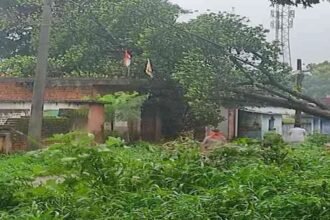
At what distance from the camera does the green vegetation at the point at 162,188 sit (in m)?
5.55

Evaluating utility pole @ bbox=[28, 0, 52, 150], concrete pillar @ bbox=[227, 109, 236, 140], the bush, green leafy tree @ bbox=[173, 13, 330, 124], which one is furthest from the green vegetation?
concrete pillar @ bbox=[227, 109, 236, 140]

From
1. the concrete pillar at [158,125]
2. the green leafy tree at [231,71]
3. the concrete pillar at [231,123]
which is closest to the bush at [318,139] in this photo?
the green leafy tree at [231,71]

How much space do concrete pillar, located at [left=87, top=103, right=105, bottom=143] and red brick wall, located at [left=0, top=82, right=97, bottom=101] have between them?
233 cm

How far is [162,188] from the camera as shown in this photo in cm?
671

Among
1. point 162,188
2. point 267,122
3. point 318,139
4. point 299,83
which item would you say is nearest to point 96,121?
point 318,139

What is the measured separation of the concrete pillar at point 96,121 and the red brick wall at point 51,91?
2.33 metres

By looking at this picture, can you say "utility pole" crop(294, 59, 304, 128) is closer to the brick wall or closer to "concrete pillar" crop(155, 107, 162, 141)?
"concrete pillar" crop(155, 107, 162, 141)

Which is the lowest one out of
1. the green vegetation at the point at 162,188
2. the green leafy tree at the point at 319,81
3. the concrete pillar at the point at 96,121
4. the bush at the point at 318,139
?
the green vegetation at the point at 162,188

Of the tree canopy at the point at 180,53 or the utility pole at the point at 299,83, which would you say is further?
the utility pole at the point at 299,83

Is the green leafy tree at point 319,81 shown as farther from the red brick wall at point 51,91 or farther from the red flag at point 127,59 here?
the red brick wall at point 51,91

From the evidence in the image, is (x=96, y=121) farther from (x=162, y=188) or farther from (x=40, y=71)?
(x=162, y=188)

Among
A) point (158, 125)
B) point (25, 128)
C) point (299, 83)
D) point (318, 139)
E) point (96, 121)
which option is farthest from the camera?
point (299, 83)

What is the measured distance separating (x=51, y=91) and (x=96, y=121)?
11.2ft

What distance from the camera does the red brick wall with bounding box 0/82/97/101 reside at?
21.6 metres
